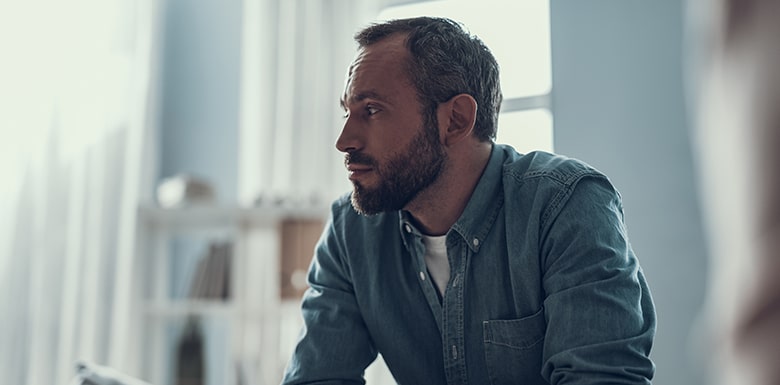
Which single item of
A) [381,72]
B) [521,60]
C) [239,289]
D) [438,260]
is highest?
[521,60]

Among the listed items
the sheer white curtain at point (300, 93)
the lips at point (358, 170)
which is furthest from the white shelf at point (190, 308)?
the lips at point (358, 170)

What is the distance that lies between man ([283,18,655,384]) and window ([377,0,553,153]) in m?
1.36

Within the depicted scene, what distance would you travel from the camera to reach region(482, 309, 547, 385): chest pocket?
1303mm

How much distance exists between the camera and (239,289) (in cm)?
279

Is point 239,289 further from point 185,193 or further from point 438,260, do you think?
point 438,260

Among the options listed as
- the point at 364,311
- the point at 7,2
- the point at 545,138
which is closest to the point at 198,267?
the point at 7,2

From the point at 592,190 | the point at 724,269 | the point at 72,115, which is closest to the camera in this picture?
the point at 724,269

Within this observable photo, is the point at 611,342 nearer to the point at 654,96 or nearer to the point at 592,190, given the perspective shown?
the point at 592,190

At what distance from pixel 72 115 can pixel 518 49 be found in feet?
5.45

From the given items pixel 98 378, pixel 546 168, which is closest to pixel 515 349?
pixel 546 168

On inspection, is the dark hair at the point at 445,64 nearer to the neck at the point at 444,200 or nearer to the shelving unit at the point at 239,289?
the neck at the point at 444,200

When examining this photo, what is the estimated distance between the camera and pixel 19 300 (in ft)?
8.57

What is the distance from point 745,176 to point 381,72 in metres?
1.38

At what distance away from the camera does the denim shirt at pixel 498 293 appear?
115 cm
